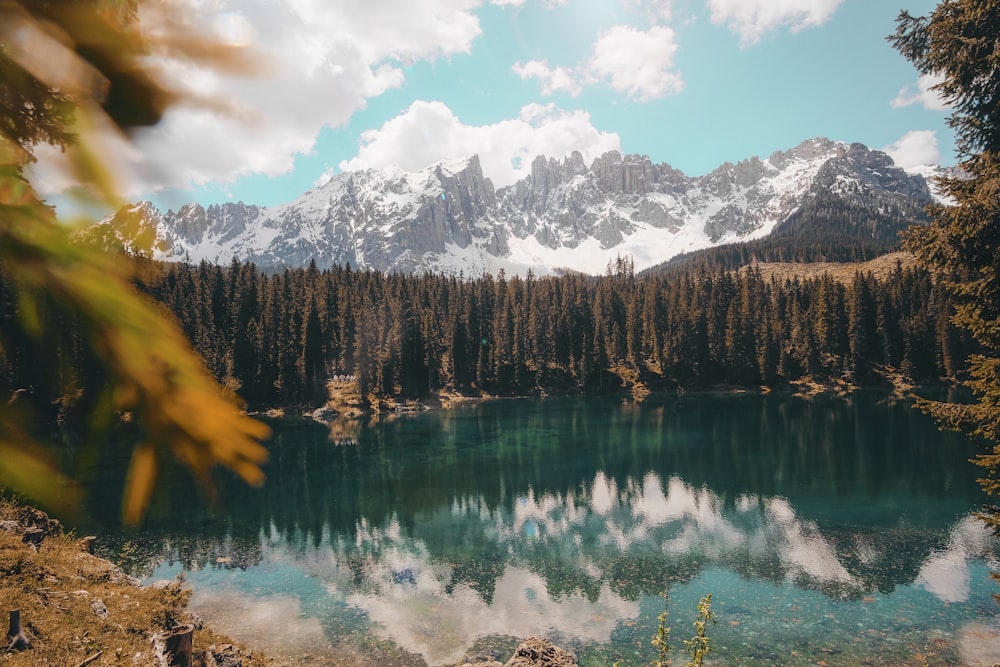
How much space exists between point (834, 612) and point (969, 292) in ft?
47.3

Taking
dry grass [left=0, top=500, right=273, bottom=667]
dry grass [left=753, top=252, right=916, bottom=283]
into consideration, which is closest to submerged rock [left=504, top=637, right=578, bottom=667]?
dry grass [left=0, top=500, right=273, bottom=667]

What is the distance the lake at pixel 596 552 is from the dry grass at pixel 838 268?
410ft

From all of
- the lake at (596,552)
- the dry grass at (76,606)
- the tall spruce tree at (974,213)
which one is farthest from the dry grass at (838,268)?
the dry grass at (76,606)

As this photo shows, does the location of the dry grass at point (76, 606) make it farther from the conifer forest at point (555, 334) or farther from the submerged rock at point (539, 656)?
the conifer forest at point (555, 334)

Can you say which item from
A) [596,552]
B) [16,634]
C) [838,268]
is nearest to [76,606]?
[16,634]

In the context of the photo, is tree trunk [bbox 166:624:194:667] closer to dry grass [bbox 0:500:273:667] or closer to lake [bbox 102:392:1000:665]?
dry grass [bbox 0:500:273:667]

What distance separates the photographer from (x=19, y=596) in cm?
1222

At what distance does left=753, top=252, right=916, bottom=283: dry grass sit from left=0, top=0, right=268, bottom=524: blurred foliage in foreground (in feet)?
560

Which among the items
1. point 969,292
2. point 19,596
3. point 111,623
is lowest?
point 111,623

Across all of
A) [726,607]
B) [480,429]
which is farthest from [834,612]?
[480,429]

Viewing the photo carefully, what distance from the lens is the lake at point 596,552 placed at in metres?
19.6

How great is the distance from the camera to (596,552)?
28203 mm

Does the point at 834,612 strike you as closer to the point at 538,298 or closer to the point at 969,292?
the point at 969,292

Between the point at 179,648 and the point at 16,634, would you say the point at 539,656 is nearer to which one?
the point at 179,648
